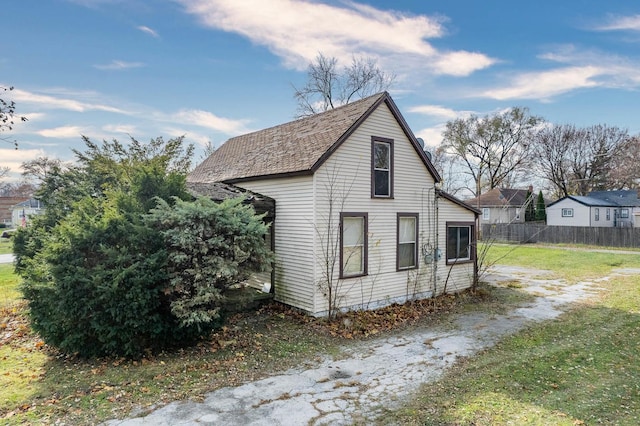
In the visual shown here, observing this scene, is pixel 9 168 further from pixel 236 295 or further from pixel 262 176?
pixel 236 295

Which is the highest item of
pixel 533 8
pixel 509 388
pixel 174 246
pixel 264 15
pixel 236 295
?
pixel 533 8

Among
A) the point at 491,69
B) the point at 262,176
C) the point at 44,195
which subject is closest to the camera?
the point at 262,176

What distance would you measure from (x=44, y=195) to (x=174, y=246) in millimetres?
9720

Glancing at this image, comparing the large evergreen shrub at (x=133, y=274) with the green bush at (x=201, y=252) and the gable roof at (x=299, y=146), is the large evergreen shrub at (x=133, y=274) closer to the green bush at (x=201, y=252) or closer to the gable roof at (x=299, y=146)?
the green bush at (x=201, y=252)

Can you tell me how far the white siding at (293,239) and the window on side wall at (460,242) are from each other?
544 centimetres

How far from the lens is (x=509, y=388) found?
5750 millimetres

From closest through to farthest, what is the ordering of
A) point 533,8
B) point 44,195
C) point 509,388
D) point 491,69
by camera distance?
point 509,388, point 533,8, point 44,195, point 491,69

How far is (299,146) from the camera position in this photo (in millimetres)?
10867

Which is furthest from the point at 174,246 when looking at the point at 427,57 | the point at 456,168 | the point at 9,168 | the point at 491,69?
the point at 456,168

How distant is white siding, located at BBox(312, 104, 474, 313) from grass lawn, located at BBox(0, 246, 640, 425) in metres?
1.61

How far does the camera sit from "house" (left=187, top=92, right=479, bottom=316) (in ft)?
31.1

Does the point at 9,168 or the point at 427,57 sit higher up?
the point at 427,57

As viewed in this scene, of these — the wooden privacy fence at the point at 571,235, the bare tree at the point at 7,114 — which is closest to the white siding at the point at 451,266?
the bare tree at the point at 7,114

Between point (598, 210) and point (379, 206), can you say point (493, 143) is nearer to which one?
point (598, 210)
